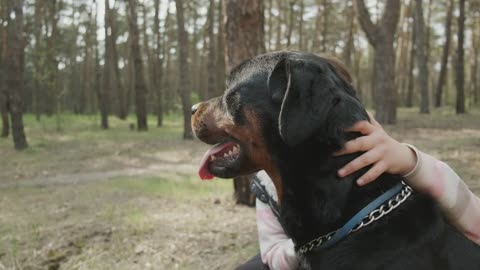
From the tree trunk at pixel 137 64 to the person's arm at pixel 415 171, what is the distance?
19.9 metres

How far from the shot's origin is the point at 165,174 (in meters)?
10.4

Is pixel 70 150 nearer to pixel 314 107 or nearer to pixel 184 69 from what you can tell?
pixel 184 69

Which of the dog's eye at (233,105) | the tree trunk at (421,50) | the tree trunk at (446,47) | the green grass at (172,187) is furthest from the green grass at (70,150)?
the tree trunk at (446,47)

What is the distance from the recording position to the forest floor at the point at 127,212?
4969 millimetres

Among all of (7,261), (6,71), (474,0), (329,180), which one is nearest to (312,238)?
(329,180)

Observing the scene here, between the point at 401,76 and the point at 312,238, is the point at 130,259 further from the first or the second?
the point at 401,76

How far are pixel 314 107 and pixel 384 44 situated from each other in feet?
46.5

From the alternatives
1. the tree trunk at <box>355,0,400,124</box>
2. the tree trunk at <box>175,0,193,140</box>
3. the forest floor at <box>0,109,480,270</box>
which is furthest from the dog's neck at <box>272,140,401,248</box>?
the tree trunk at <box>175,0,193,140</box>

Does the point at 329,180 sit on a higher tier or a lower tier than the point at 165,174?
higher

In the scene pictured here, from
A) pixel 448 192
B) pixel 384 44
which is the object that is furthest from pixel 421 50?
pixel 448 192

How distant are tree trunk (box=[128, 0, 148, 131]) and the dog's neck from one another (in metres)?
19.9

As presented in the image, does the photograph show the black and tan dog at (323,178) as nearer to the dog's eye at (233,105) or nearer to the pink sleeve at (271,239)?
the dog's eye at (233,105)

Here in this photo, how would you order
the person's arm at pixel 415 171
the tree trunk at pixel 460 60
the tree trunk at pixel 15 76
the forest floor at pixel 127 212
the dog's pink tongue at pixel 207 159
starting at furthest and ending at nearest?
the tree trunk at pixel 460 60 → the tree trunk at pixel 15 76 → the forest floor at pixel 127 212 → the dog's pink tongue at pixel 207 159 → the person's arm at pixel 415 171

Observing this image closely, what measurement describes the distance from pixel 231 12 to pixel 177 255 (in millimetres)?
3299
